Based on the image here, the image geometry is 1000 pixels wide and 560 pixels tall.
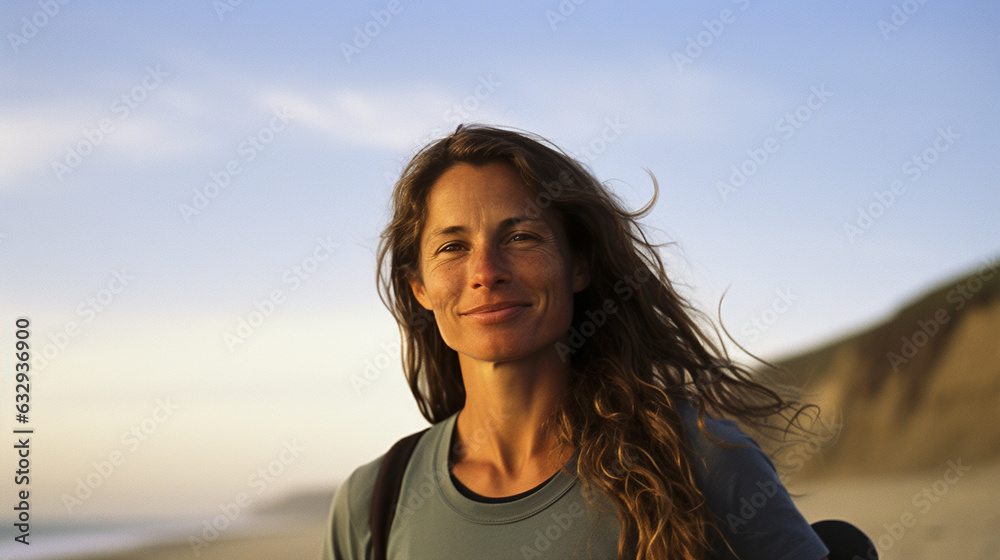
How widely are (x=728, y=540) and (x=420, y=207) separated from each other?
153 cm

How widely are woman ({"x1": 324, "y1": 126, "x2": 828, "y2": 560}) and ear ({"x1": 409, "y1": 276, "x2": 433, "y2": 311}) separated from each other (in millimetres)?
11

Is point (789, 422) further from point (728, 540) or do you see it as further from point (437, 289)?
point (437, 289)

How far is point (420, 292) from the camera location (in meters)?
3.06

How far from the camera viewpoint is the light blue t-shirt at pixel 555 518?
92.2 inches

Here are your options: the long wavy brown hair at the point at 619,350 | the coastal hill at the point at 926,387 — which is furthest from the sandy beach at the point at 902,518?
the long wavy brown hair at the point at 619,350

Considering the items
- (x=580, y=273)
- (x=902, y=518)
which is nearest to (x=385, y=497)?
(x=580, y=273)

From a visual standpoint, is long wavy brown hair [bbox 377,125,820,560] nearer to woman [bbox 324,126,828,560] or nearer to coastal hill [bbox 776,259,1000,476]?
woman [bbox 324,126,828,560]

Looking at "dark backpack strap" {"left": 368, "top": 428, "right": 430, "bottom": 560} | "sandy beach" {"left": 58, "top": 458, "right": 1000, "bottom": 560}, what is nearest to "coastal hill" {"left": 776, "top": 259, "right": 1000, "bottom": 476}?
"sandy beach" {"left": 58, "top": 458, "right": 1000, "bottom": 560}

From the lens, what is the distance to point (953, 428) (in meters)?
17.6

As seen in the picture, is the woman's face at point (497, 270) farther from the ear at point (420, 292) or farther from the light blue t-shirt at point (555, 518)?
the light blue t-shirt at point (555, 518)

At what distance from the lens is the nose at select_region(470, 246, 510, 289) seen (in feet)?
8.66

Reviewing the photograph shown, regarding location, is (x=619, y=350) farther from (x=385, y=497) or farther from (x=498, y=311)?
(x=385, y=497)

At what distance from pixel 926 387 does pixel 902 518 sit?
6.11 metres

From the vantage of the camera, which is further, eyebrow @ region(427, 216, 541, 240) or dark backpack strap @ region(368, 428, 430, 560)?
dark backpack strap @ region(368, 428, 430, 560)
